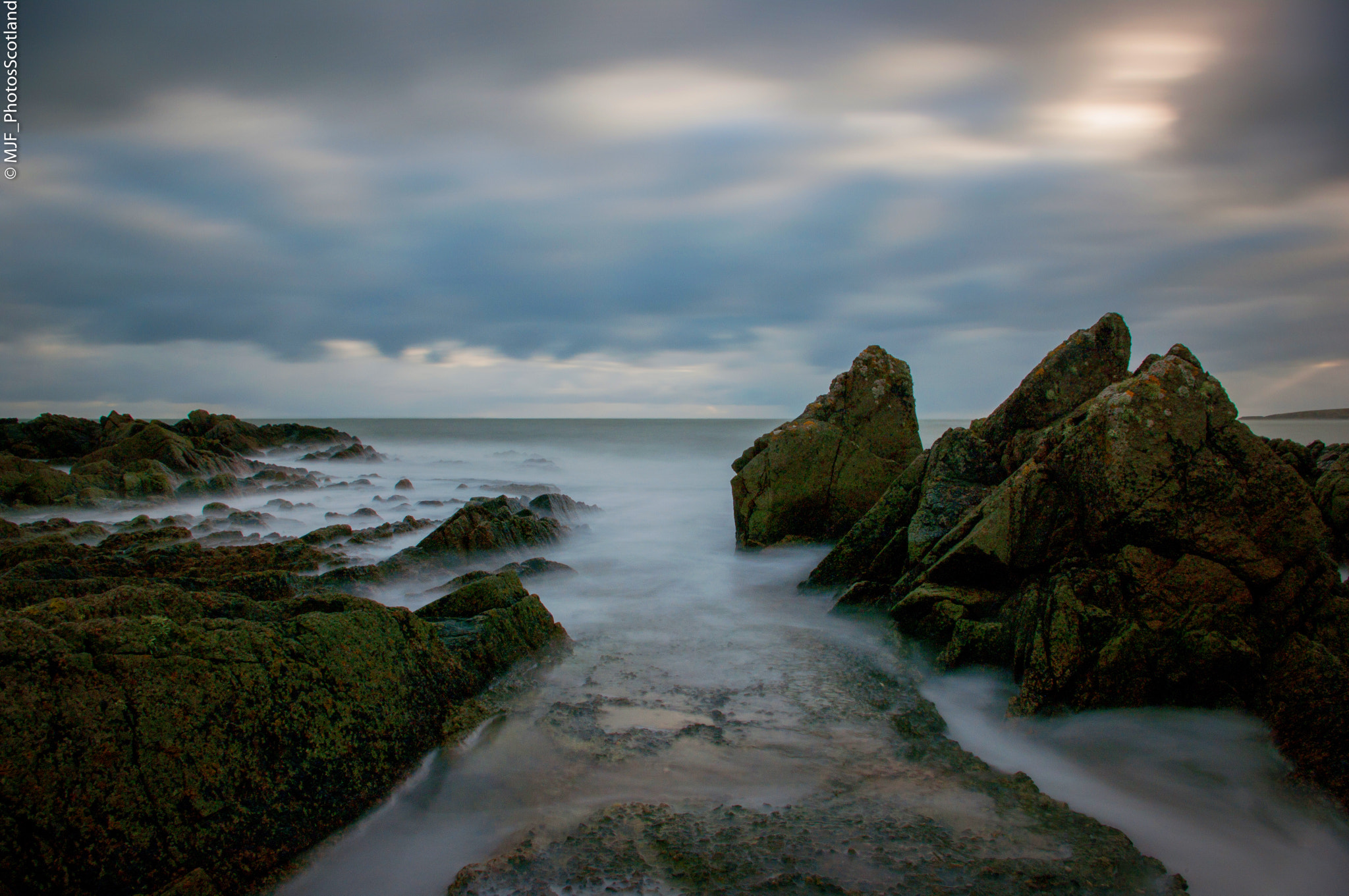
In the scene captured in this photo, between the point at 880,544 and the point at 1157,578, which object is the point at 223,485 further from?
the point at 1157,578

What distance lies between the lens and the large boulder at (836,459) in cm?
1041

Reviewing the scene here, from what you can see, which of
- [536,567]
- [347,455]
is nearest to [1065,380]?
[536,567]

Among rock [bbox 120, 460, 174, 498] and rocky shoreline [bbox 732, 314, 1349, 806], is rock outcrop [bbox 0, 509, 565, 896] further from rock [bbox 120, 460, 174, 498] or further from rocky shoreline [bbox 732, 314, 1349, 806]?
rock [bbox 120, 460, 174, 498]

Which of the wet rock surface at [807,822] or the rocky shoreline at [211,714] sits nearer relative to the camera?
the rocky shoreline at [211,714]

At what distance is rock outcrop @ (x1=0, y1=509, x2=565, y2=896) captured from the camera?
8.64 ft

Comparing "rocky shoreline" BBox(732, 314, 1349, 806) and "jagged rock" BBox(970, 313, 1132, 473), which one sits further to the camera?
"jagged rock" BBox(970, 313, 1132, 473)

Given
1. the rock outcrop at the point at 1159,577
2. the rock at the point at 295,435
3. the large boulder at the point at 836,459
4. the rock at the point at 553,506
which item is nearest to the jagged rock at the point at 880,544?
the rock outcrop at the point at 1159,577

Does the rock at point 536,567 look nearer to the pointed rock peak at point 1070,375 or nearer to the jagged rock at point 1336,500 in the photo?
the pointed rock peak at point 1070,375

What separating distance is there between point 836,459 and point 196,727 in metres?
8.72

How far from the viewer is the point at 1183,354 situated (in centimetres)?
568

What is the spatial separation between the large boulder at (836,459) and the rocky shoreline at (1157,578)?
147 inches

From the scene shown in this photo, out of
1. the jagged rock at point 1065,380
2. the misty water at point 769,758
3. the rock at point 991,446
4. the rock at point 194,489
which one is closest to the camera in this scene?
the misty water at point 769,758

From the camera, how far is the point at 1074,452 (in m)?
5.60

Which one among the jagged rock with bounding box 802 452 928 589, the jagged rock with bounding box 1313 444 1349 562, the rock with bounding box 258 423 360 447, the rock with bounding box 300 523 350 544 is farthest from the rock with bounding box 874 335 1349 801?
the rock with bounding box 258 423 360 447
